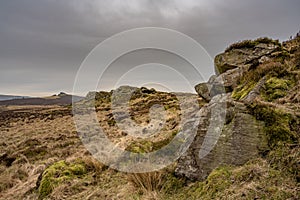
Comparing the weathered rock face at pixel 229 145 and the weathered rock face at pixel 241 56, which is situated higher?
the weathered rock face at pixel 241 56

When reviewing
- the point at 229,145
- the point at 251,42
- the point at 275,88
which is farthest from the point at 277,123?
the point at 251,42

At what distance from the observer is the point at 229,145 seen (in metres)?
4.73

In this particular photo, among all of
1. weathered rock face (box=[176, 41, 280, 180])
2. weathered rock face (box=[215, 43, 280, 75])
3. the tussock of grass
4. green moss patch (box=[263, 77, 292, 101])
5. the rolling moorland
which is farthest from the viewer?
the tussock of grass

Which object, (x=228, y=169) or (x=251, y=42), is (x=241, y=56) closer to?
(x=251, y=42)

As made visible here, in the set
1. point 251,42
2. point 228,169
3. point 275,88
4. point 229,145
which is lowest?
point 228,169

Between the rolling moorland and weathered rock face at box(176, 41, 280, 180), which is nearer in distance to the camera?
the rolling moorland

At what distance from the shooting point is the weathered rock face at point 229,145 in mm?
4594

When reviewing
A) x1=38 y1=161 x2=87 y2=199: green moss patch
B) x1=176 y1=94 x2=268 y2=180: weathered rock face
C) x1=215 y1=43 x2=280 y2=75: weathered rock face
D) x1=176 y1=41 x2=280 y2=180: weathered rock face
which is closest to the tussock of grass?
x1=215 y1=43 x2=280 y2=75: weathered rock face

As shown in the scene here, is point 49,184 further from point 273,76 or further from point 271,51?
point 271,51

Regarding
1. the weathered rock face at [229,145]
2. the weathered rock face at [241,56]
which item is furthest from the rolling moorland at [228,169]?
the weathered rock face at [241,56]

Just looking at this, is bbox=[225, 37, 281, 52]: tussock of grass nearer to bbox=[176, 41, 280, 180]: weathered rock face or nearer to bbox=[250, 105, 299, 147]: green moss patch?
bbox=[176, 41, 280, 180]: weathered rock face

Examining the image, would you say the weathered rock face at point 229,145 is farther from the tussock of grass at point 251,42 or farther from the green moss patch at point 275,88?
the tussock of grass at point 251,42

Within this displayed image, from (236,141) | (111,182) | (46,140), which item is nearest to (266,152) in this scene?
(236,141)

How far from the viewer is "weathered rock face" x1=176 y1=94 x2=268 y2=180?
181 inches
